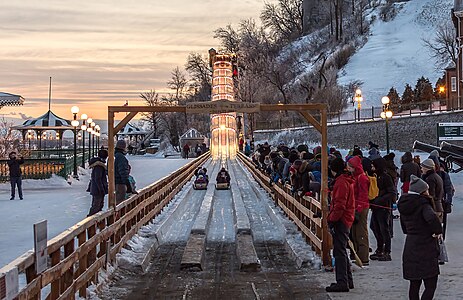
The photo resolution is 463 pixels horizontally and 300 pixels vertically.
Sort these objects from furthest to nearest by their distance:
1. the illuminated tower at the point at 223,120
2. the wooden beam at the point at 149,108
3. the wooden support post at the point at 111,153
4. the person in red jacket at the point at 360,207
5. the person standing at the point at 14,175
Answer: the illuminated tower at the point at 223,120 < the person standing at the point at 14,175 < the wooden support post at the point at 111,153 < the wooden beam at the point at 149,108 < the person in red jacket at the point at 360,207

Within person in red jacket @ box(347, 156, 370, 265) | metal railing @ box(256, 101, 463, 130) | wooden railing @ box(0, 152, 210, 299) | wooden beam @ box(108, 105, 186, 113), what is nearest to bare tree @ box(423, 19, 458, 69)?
metal railing @ box(256, 101, 463, 130)

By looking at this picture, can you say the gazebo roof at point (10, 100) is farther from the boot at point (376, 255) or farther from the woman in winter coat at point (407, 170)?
the boot at point (376, 255)

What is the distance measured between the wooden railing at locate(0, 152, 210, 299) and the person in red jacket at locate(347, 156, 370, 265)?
3.94 meters

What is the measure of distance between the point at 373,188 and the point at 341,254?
2.90m

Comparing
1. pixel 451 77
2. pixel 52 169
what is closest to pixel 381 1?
pixel 451 77

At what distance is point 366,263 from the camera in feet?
40.0

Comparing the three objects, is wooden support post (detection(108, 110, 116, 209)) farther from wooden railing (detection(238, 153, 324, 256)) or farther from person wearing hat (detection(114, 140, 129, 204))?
wooden railing (detection(238, 153, 324, 256))

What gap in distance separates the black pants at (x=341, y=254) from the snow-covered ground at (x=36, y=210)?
208 inches

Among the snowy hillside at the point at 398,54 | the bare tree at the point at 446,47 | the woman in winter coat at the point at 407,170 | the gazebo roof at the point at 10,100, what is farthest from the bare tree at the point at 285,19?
the woman in winter coat at the point at 407,170

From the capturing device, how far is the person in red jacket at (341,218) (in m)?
10.3

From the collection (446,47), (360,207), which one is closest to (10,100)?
(360,207)

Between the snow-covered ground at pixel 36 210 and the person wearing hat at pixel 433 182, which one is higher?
the person wearing hat at pixel 433 182

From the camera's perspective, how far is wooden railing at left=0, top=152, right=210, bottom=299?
22.7 feet

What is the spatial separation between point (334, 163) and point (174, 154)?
69.9m
